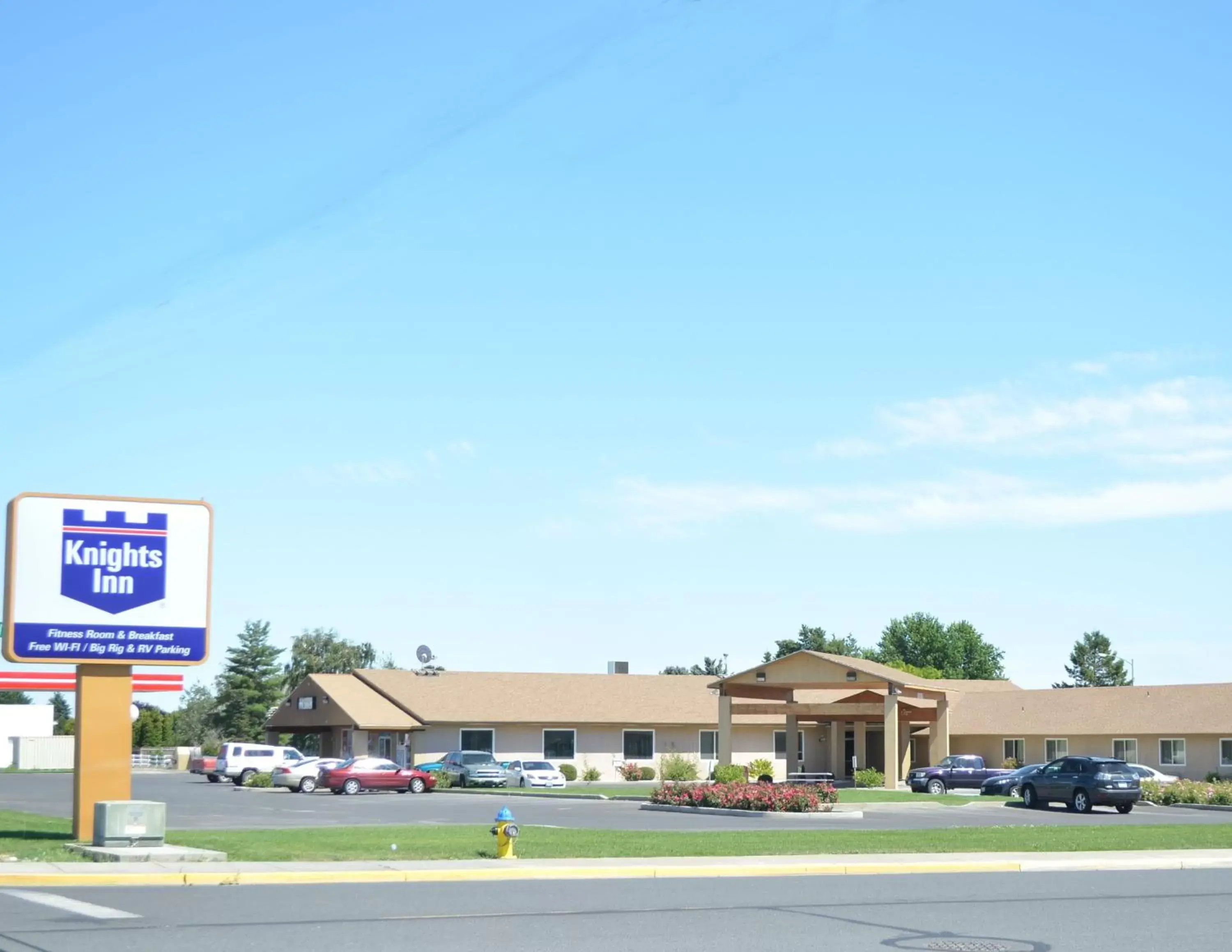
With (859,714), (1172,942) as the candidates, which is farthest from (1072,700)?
(1172,942)

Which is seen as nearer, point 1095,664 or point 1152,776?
point 1152,776

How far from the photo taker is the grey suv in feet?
186

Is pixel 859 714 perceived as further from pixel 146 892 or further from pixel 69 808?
pixel 146 892

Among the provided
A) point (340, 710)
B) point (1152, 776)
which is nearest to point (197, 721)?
point (340, 710)

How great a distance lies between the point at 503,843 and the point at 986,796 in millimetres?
31084

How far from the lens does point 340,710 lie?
63875 millimetres

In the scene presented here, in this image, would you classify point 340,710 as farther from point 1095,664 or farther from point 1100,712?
point 1095,664

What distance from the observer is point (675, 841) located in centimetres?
2480

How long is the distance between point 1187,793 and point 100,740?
33845mm

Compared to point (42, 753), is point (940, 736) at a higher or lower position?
higher

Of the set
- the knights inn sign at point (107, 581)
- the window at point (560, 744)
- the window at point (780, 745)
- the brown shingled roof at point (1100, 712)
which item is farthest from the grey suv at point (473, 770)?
the knights inn sign at point (107, 581)

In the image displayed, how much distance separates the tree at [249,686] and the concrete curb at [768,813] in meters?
77.3

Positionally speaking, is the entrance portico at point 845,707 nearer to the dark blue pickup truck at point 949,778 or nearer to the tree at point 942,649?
the dark blue pickup truck at point 949,778

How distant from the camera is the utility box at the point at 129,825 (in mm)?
21078
